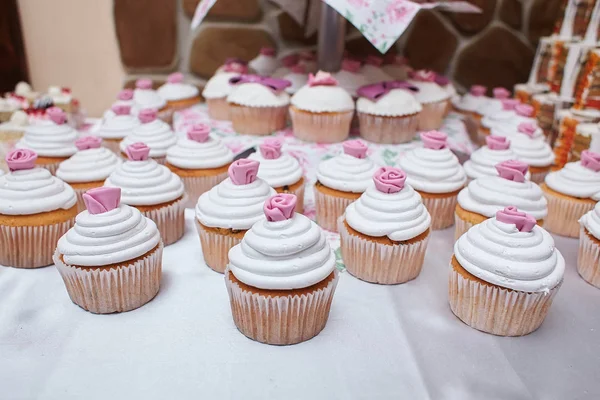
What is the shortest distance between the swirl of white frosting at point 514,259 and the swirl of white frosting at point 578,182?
0.58m

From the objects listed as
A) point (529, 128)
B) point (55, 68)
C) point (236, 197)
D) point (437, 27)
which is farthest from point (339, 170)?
point (55, 68)

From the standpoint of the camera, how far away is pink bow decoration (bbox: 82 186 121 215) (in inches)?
53.7

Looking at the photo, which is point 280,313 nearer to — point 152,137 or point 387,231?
point 387,231

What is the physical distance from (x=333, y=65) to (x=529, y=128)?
98cm

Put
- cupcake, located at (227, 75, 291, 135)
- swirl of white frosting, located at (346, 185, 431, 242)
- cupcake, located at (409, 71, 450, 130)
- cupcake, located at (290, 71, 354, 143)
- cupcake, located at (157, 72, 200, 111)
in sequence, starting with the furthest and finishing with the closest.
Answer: cupcake, located at (157, 72, 200, 111) → cupcake, located at (409, 71, 450, 130) → cupcake, located at (227, 75, 291, 135) → cupcake, located at (290, 71, 354, 143) → swirl of white frosting, located at (346, 185, 431, 242)

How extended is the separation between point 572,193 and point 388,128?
2.66ft

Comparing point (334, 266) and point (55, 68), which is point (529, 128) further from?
point (55, 68)

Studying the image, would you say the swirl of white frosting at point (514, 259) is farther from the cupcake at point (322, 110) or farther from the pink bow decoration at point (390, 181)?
the cupcake at point (322, 110)

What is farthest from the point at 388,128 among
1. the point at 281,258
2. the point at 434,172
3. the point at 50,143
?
the point at 50,143

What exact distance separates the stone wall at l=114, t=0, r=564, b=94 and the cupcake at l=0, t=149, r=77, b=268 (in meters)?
1.85

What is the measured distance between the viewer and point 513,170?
1.64 m

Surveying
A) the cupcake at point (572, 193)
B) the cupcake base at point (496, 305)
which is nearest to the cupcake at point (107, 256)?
the cupcake base at point (496, 305)

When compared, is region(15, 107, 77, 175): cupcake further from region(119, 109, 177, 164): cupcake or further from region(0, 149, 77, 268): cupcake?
region(0, 149, 77, 268): cupcake

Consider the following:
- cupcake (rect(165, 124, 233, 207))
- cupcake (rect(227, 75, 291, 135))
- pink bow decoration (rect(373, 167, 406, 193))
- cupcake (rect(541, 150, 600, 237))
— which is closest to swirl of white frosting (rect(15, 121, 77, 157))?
cupcake (rect(165, 124, 233, 207))
